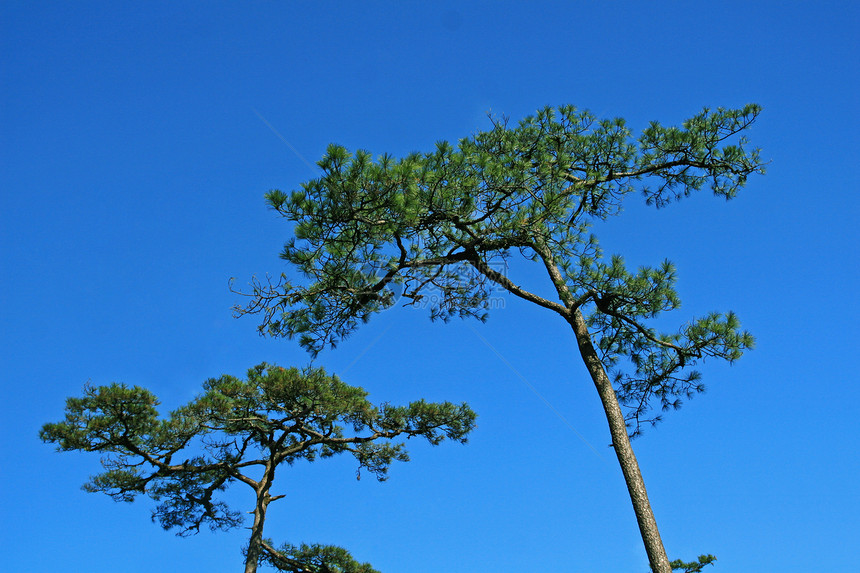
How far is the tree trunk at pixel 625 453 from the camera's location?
170 inches

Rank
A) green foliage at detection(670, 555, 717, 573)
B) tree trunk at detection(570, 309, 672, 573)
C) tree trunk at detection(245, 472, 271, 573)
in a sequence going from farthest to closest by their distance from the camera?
tree trunk at detection(245, 472, 271, 573) → green foliage at detection(670, 555, 717, 573) → tree trunk at detection(570, 309, 672, 573)

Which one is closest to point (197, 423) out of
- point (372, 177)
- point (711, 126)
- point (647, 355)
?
point (372, 177)

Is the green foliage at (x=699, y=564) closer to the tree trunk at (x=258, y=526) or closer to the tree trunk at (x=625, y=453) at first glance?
the tree trunk at (x=625, y=453)

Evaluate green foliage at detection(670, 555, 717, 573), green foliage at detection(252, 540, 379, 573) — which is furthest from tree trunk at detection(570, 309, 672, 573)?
green foliage at detection(252, 540, 379, 573)

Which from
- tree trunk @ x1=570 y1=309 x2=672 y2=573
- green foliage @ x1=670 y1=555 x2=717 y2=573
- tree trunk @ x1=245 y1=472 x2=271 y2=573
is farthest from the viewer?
tree trunk @ x1=245 y1=472 x2=271 y2=573

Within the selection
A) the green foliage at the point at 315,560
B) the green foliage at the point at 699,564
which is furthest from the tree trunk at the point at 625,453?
the green foliage at the point at 315,560

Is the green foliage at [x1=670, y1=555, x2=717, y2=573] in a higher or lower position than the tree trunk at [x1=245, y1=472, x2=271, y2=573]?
lower

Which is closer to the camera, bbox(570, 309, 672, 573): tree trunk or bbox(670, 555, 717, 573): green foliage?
bbox(570, 309, 672, 573): tree trunk

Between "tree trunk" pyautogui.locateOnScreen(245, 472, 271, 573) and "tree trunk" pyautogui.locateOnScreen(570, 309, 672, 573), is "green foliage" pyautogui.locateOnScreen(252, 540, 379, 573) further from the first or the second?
"tree trunk" pyautogui.locateOnScreen(570, 309, 672, 573)

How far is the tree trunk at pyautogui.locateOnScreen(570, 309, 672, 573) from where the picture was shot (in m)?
4.31

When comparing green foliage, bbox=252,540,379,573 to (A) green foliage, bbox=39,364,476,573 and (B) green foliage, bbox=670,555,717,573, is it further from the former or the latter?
(B) green foliage, bbox=670,555,717,573

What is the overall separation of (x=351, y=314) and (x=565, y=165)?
2400 mm

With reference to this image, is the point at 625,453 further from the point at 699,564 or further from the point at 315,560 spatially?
the point at 315,560

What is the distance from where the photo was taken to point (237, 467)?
8.52 meters
